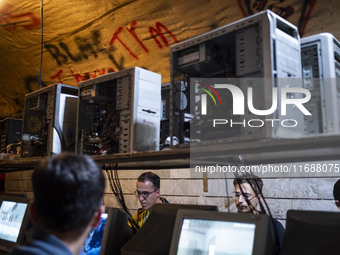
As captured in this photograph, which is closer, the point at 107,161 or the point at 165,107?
the point at 107,161

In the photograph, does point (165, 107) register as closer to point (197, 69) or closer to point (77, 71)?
point (197, 69)

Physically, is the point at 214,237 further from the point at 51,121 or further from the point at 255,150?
the point at 51,121

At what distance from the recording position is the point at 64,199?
3.45ft

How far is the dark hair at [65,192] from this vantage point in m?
1.05

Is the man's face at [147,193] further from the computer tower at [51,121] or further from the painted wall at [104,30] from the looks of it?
the painted wall at [104,30]

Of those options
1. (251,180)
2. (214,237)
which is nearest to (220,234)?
(214,237)

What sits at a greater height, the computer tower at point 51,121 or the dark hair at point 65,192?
the computer tower at point 51,121

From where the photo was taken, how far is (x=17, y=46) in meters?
5.84

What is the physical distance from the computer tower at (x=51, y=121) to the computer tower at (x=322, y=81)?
1932 millimetres

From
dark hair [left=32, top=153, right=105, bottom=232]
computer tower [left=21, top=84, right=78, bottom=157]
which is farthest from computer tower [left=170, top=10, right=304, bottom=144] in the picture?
computer tower [left=21, top=84, right=78, bottom=157]

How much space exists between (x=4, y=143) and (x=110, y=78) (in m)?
2.79

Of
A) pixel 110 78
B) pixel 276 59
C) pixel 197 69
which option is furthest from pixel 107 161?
pixel 276 59

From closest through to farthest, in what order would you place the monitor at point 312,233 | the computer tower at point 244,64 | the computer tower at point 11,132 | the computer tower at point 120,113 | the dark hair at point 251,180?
the monitor at point 312,233 → the computer tower at point 244,64 → the dark hair at point 251,180 → the computer tower at point 120,113 → the computer tower at point 11,132

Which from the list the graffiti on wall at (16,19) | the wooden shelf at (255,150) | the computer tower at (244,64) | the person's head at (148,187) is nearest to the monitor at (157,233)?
the wooden shelf at (255,150)
